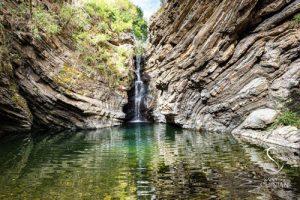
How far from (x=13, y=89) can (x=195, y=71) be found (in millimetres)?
16647

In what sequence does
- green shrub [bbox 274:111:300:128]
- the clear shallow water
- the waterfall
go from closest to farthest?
the clear shallow water, green shrub [bbox 274:111:300:128], the waterfall

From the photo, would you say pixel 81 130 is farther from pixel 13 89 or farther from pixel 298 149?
pixel 298 149

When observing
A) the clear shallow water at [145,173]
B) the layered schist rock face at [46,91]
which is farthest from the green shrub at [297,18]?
the layered schist rock face at [46,91]

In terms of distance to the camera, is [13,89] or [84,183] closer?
[84,183]

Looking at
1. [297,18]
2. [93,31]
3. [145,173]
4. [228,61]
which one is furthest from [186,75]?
[145,173]

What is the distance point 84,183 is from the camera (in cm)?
1333

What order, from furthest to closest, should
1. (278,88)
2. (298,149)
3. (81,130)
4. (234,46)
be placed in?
(81,130) → (234,46) → (278,88) → (298,149)

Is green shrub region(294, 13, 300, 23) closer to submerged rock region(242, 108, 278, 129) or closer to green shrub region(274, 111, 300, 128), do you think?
submerged rock region(242, 108, 278, 129)

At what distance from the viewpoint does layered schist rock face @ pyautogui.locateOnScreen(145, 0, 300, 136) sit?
26016mm

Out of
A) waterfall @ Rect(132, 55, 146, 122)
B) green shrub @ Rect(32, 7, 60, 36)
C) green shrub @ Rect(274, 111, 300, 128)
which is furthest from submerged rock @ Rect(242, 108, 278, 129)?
waterfall @ Rect(132, 55, 146, 122)

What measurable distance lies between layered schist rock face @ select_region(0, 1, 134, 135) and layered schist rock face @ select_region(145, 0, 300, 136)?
24.7ft

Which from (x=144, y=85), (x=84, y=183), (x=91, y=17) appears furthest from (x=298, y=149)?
(x=91, y=17)

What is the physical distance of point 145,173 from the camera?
1487cm

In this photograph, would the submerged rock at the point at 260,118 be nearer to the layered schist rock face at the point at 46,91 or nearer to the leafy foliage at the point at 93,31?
the layered schist rock face at the point at 46,91
